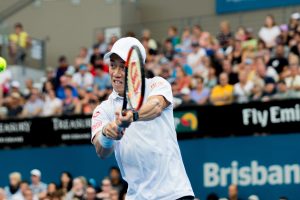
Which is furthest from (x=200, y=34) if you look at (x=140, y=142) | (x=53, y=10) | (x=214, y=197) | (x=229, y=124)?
(x=140, y=142)

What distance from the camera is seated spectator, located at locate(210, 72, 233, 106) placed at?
16.3 meters

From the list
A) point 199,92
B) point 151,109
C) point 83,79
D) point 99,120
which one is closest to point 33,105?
point 83,79

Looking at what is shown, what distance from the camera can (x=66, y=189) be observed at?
1630 cm

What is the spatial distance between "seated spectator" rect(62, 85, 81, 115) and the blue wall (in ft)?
2.51

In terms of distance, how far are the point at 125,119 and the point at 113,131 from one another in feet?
0.78

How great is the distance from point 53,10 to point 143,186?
2017cm

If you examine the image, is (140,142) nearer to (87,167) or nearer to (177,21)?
(87,167)

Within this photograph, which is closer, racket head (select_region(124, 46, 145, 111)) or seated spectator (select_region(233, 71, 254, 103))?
racket head (select_region(124, 46, 145, 111))

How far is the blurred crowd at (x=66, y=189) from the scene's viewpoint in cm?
1509

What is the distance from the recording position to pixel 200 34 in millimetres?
20344

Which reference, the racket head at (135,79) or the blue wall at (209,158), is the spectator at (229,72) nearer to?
the blue wall at (209,158)

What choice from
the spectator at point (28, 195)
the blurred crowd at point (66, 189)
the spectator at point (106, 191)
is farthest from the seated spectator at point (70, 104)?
the spectator at point (106, 191)

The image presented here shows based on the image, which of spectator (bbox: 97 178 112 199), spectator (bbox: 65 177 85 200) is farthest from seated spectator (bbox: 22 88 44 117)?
spectator (bbox: 97 178 112 199)

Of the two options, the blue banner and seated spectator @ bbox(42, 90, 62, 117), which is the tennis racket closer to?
seated spectator @ bbox(42, 90, 62, 117)
